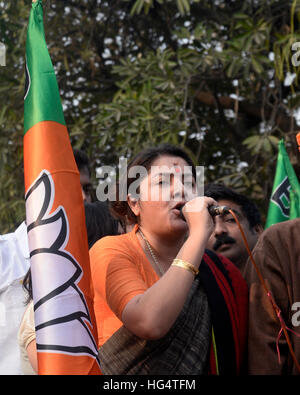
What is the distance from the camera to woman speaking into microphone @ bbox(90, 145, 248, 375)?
6.92 feet

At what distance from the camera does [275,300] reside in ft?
7.67

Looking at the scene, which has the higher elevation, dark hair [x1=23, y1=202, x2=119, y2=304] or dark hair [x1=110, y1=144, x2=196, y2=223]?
dark hair [x1=110, y1=144, x2=196, y2=223]

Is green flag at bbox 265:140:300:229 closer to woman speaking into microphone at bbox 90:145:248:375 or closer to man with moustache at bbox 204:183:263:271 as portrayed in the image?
man with moustache at bbox 204:183:263:271

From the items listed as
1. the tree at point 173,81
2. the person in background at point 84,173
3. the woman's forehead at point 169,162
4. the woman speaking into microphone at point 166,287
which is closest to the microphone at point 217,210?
the woman speaking into microphone at point 166,287

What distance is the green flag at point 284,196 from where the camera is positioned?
14.1 ft

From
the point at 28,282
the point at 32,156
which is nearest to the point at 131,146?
the point at 28,282

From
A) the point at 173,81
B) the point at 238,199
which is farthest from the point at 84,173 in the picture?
the point at 173,81

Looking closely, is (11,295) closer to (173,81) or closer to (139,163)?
(139,163)

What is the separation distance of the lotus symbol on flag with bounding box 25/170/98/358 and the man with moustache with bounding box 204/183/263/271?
1.25 m

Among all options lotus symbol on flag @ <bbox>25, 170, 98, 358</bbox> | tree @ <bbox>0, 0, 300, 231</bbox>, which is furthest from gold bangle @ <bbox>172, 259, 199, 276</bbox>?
tree @ <bbox>0, 0, 300, 231</bbox>

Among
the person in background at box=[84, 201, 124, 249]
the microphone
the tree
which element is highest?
the tree

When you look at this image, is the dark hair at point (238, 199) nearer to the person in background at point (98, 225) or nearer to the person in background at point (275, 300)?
the person in background at point (98, 225)

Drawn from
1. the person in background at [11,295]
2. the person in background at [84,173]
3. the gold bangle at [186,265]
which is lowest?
the person in background at [11,295]

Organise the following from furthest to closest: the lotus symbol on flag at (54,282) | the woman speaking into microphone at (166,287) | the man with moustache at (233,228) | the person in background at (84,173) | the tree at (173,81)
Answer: the tree at (173,81), the person in background at (84,173), the man with moustache at (233,228), the woman speaking into microphone at (166,287), the lotus symbol on flag at (54,282)
